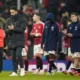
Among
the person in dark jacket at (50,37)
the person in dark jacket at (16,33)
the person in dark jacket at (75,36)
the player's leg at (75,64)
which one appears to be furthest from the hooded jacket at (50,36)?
the person in dark jacket at (16,33)

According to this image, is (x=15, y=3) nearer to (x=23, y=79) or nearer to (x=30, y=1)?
(x=30, y=1)

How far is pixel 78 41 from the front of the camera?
20.0m

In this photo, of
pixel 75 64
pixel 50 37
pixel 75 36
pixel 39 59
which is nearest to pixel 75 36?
pixel 75 36

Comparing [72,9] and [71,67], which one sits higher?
[72,9]

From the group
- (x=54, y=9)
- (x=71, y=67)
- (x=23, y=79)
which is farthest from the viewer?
(x=54, y=9)

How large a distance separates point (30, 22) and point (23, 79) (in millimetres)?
7747

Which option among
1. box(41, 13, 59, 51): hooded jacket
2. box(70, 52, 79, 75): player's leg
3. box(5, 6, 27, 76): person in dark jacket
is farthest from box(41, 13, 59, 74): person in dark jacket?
box(5, 6, 27, 76): person in dark jacket

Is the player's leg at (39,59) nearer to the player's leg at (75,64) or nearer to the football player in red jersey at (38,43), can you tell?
the football player in red jersey at (38,43)

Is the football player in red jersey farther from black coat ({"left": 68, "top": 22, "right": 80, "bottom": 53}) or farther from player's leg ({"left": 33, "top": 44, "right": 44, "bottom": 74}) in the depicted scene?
black coat ({"left": 68, "top": 22, "right": 80, "bottom": 53})

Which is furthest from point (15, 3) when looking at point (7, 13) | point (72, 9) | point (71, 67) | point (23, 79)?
point (23, 79)

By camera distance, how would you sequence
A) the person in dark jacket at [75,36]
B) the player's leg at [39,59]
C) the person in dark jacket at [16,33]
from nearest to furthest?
1. the person in dark jacket at [16,33]
2. the person in dark jacket at [75,36]
3. the player's leg at [39,59]

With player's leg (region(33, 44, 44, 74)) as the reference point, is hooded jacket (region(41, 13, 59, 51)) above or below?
above

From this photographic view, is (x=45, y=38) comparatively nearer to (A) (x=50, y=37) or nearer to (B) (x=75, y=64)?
(A) (x=50, y=37)

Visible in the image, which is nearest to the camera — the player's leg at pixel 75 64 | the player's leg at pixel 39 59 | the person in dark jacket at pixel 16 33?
the person in dark jacket at pixel 16 33
